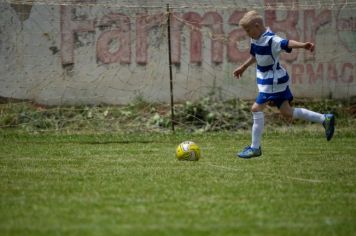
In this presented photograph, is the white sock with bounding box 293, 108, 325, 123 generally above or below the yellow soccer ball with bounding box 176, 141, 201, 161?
above

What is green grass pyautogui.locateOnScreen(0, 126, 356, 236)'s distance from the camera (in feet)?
17.1

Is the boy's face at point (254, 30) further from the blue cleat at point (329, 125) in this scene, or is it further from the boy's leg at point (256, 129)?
the blue cleat at point (329, 125)

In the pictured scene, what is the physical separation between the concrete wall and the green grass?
440 cm

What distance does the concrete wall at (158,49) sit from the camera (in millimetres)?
15609

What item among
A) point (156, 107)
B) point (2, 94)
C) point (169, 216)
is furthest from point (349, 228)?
point (2, 94)

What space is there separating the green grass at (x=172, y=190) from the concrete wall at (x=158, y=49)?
4.40 meters

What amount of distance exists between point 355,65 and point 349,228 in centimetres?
1141

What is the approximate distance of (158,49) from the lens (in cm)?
1591

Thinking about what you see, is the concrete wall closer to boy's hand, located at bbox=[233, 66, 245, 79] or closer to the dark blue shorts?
boy's hand, located at bbox=[233, 66, 245, 79]

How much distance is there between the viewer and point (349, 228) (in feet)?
17.1

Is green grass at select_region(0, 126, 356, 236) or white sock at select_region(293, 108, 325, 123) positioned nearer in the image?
green grass at select_region(0, 126, 356, 236)

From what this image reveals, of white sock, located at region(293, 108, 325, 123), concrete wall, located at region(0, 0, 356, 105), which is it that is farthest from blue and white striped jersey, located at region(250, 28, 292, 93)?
concrete wall, located at region(0, 0, 356, 105)

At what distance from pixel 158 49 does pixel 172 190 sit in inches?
373

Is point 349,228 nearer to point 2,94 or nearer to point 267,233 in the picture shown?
point 267,233
